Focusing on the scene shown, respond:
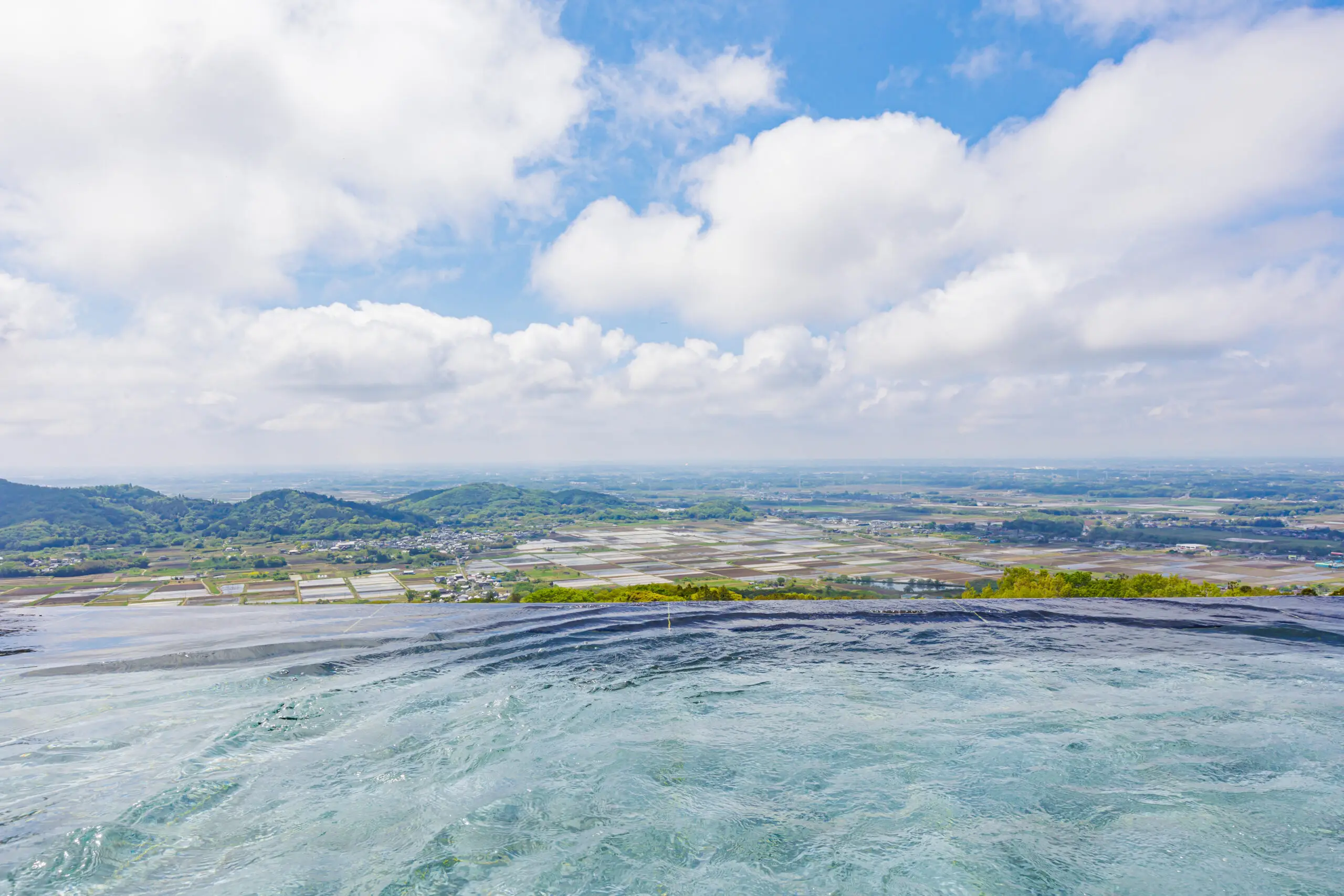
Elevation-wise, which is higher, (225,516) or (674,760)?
(674,760)

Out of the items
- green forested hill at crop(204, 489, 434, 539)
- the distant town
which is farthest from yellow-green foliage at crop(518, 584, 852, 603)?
green forested hill at crop(204, 489, 434, 539)

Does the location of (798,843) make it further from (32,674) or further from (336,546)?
(336,546)

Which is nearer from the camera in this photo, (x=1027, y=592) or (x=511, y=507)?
(x=1027, y=592)

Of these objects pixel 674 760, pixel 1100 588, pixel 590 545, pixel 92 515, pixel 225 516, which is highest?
pixel 674 760

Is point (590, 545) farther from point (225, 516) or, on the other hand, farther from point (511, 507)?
point (511, 507)

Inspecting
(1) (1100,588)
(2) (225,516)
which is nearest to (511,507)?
(2) (225,516)

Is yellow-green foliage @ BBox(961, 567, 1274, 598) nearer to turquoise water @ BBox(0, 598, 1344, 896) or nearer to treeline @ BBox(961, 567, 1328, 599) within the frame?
treeline @ BBox(961, 567, 1328, 599)

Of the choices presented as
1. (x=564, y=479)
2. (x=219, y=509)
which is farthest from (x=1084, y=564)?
(x=564, y=479)

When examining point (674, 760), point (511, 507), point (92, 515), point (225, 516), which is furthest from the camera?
point (511, 507)

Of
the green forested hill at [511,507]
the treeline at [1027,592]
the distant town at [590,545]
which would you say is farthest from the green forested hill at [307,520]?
the treeline at [1027,592]
